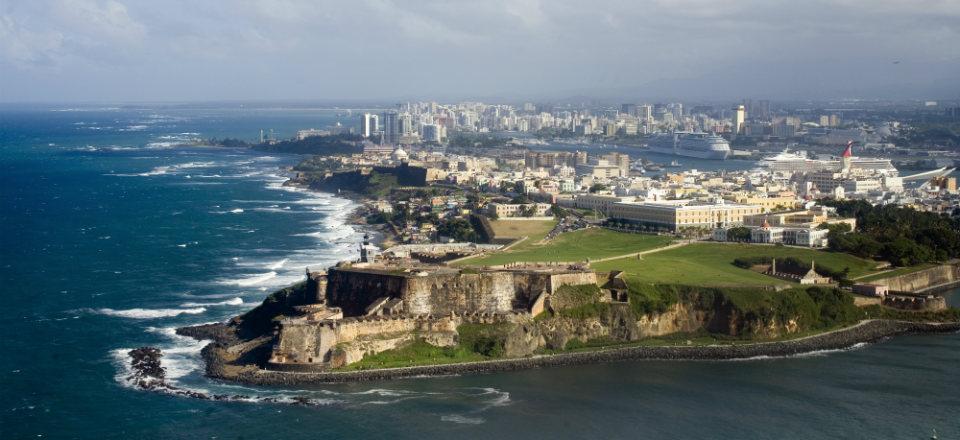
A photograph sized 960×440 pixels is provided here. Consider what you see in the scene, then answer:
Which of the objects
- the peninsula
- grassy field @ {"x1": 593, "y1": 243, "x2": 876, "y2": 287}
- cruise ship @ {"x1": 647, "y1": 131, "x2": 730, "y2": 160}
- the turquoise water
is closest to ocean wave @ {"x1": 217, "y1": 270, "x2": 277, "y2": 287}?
the turquoise water

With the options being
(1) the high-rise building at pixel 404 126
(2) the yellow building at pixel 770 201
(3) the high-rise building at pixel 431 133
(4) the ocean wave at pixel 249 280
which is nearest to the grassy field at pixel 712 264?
(4) the ocean wave at pixel 249 280

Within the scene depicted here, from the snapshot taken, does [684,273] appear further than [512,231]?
No

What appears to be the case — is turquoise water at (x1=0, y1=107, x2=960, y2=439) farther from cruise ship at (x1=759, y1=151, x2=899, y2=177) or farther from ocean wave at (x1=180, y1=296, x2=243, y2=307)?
cruise ship at (x1=759, y1=151, x2=899, y2=177)

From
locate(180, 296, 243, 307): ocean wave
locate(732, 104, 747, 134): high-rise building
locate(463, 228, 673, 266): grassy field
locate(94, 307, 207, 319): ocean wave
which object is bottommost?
locate(94, 307, 207, 319): ocean wave

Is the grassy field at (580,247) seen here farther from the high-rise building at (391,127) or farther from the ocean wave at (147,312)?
the high-rise building at (391,127)

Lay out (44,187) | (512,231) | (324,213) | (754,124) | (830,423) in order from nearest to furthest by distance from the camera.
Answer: (830,423) → (512,231) → (324,213) → (44,187) → (754,124)

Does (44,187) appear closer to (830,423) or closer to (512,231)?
(512,231)

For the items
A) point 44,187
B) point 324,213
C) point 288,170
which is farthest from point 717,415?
point 288,170

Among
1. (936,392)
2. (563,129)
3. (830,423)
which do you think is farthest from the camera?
(563,129)
